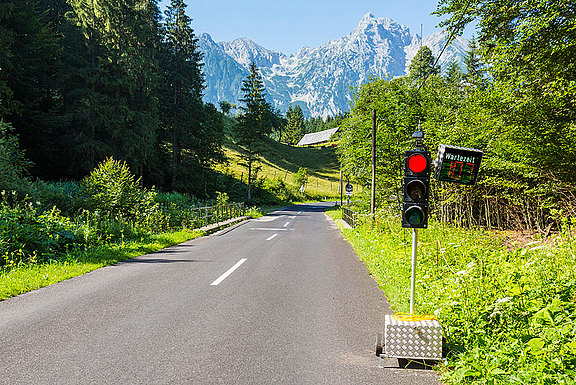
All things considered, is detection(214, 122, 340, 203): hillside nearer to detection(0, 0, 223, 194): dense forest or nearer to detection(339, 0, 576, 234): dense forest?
detection(0, 0, 223, 194): dense forest

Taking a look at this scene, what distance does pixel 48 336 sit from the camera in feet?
16.2

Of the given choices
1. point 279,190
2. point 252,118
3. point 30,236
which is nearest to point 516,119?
point 30,236

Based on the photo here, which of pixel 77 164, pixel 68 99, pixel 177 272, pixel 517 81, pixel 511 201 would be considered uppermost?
pixel 68 99

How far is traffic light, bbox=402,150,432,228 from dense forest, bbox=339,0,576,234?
8.49 feet

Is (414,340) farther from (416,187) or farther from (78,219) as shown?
(78,219)

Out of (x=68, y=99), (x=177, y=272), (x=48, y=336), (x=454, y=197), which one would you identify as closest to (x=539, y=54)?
(x=454, y=197)

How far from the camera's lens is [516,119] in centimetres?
1274

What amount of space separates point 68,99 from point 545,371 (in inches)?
1399

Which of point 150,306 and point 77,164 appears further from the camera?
point 77,164

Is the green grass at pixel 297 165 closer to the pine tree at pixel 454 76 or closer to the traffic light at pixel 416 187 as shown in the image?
the pine tree at pixel 454 76

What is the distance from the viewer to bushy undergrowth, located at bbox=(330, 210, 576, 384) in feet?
12.1

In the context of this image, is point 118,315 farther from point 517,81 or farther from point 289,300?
point 517,81

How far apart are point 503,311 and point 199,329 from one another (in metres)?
4.18

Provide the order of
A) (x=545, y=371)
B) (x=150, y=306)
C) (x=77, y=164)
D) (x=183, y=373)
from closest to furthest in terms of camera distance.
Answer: (x=545, y=371) → (x=183, y=373) → (x=150, y=306) → (x=77, y=164)
